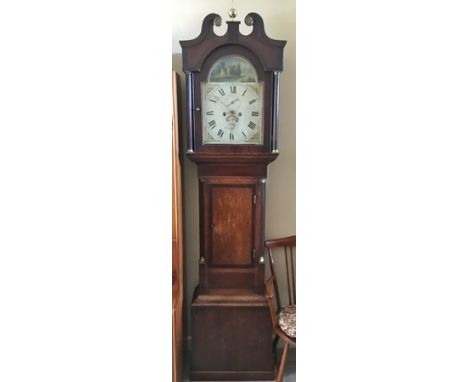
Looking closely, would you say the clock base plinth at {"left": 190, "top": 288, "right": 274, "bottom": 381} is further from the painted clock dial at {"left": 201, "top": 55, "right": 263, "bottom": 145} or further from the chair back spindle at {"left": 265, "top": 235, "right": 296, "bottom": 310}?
the painted clock dial at {"left": 201, "top": 55, "right": 263, "bottom": 145}

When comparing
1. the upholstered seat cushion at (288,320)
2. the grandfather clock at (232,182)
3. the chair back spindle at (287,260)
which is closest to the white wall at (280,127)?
the chair back spindle at (287,260)

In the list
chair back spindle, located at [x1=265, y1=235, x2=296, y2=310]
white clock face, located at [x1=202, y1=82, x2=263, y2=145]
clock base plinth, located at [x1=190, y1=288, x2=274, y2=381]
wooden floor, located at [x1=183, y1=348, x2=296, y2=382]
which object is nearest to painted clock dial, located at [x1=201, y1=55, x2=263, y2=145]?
white clock face, located at [x1=202, y1=82, x2=263, y2=145]

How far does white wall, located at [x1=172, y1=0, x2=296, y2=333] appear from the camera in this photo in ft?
5.90

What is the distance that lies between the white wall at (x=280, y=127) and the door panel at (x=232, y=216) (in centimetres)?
27

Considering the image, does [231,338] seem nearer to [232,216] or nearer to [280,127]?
[232,216]

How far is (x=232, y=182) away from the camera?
165 cm

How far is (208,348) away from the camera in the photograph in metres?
1.68

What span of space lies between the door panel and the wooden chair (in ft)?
0.53

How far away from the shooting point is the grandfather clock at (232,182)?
1.58m

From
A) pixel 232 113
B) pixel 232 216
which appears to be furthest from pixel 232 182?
pixel 232 113

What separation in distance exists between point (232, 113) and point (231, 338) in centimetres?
96
